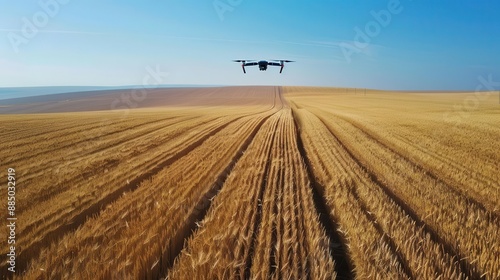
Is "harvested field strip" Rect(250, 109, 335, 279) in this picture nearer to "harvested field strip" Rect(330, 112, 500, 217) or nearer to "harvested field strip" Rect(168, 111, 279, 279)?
"harvested field strip" Rect(168, 111, 279, 279)

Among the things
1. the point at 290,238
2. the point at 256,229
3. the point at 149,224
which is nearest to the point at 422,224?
the point at 290,238

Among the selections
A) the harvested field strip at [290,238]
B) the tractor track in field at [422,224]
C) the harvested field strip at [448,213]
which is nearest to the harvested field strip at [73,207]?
the harvested field strip at [290,238]

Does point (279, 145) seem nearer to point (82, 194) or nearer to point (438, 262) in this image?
point (82, 194)

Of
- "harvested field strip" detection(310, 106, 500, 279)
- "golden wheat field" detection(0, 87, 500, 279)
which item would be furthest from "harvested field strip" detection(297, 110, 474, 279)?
"harvested field strip" detection(310, 106, 500, 279)

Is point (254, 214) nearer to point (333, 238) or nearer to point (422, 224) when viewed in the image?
point (333, 238)

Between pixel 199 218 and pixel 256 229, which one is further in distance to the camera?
pixel 199 218

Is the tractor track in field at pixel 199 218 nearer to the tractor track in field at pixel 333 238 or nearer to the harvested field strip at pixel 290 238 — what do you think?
the harvested field strip at pixel 290 238
